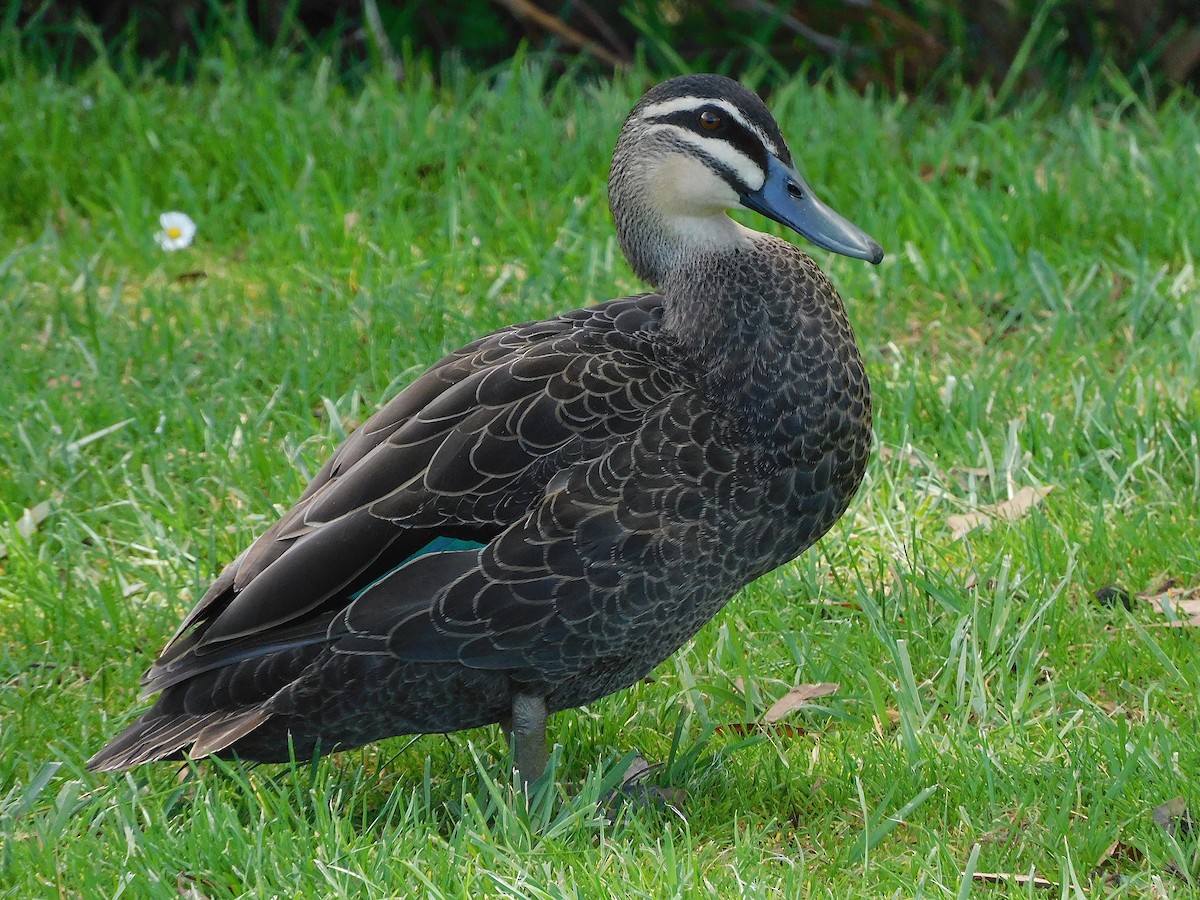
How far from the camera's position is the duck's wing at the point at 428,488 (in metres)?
2.96

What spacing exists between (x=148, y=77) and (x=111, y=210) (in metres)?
1.21

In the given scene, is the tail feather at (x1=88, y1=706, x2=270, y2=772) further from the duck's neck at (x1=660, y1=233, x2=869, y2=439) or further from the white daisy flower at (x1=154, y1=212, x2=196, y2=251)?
the white daisy flower at (x1=154, y1=212, x2=196, y2=251)

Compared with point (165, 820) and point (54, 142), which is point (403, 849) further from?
point (54, 142)

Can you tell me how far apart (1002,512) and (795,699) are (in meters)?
0.89

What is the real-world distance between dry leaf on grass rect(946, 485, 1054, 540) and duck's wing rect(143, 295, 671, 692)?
1.14 meters

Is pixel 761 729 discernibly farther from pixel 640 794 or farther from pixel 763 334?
pixel 763 334

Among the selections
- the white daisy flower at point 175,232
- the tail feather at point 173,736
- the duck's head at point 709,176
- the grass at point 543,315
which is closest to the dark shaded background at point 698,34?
the grass at point 543,315

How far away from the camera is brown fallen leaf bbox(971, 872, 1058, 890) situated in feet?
8.86

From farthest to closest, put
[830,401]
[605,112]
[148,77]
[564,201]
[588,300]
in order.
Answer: [148,77], [605,112], [564,201], [588,300], [830,401]

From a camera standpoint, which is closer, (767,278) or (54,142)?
(767,278)

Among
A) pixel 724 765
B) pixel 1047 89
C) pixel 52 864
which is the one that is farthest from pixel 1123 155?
pixel 52 864

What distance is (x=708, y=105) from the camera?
10.5ft

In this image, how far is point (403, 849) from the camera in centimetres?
277

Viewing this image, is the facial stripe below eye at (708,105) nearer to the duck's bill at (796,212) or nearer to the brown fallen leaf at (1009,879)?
the duck's bill at (796,212)
